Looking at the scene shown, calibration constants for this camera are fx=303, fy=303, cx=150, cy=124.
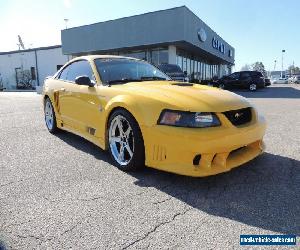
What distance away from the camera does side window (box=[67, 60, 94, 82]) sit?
14.7 feet

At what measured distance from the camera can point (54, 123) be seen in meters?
5.56

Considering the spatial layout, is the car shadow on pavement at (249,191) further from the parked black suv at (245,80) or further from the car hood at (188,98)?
the parked black suv at (245,80)

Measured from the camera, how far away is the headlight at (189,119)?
302 cm

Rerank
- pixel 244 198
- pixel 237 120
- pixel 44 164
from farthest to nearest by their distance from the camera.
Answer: pixel 44 164 → pixel 237 120 → pixel 244 198

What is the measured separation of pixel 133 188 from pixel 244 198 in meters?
1.09

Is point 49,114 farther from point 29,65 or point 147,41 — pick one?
point 29,65

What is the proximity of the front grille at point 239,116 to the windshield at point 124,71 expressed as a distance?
1.56 meters

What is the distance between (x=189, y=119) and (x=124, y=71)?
5.73 ft

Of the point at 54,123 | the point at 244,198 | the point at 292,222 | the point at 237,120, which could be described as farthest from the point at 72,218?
the point at 54,123

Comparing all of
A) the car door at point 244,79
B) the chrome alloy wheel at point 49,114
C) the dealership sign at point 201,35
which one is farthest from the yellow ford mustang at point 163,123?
the car door at point 244,79

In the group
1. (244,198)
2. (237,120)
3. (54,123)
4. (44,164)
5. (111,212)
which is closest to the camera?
(111,212)

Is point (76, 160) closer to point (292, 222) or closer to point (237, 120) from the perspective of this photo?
point (237, 120)

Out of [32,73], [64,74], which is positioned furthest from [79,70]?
[32,73]

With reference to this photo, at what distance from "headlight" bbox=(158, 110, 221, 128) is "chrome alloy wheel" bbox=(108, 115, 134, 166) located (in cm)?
59
